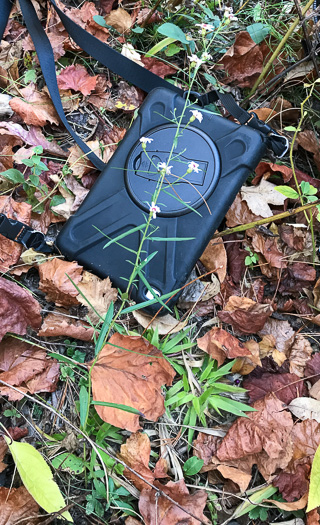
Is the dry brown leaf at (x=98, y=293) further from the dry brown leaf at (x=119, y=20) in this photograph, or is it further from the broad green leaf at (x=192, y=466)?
the dry brown leaf at (x=119, y=20)

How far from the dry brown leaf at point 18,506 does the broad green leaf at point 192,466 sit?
1.69 ft

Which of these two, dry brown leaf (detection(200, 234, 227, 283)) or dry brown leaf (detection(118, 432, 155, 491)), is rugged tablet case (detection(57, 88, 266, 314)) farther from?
dry brown leaf (detection(118, 432, 155, 491))

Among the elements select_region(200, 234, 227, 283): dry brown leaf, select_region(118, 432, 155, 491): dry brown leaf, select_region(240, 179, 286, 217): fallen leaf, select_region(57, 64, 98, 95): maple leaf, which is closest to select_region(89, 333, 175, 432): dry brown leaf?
select_region(118, 432, 155, 491): dry brown leaf

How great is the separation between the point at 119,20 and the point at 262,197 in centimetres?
120

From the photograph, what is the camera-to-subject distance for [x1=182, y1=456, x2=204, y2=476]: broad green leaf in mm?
1623

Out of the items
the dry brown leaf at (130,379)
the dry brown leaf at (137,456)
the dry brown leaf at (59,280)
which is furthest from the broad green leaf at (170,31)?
the dry brown leaf at (137,456)

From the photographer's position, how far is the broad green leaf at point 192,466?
63.9 inches

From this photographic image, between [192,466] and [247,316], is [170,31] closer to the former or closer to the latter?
[247,316]

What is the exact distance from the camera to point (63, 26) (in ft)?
7.58

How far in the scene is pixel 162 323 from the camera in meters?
1.85

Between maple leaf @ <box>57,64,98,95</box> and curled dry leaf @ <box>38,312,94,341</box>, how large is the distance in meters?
1.13

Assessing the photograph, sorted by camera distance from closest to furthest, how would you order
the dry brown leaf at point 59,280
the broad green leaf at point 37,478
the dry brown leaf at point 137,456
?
the broad green leaf at point 37,478
the dry brown leaf at point 137,456
the dry brown leaf at point 59,280

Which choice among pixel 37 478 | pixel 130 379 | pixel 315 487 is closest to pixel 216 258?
pixel 130 379

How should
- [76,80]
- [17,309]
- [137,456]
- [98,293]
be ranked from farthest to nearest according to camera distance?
[76,80]
[98,293]
[17,309]
[137,456]
